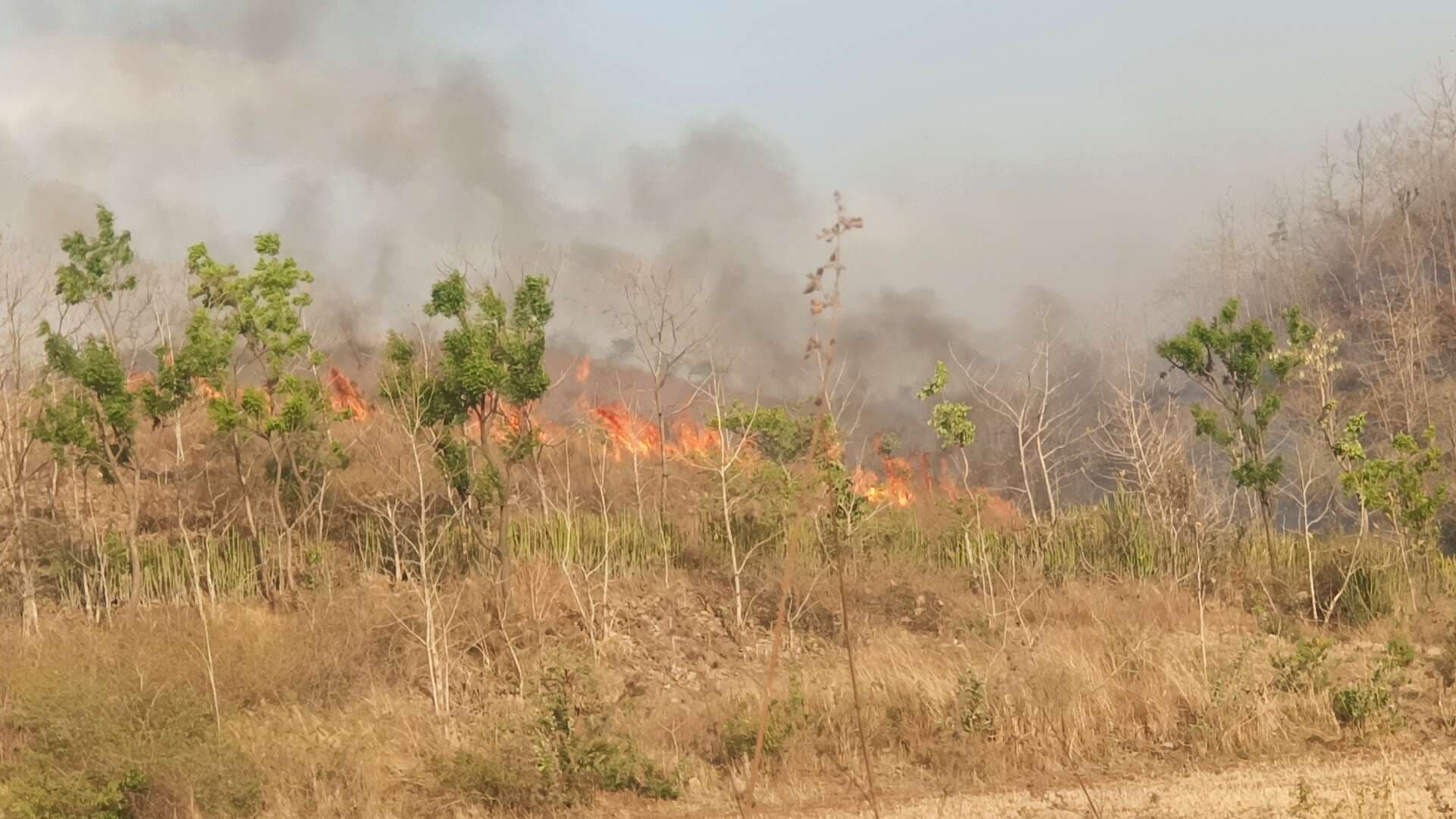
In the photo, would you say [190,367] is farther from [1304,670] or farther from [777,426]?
[1304,670]

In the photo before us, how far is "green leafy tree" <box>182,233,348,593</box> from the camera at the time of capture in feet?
57.8

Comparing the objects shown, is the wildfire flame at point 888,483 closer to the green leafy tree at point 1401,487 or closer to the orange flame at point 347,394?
the green leafy tree at point 1401,487

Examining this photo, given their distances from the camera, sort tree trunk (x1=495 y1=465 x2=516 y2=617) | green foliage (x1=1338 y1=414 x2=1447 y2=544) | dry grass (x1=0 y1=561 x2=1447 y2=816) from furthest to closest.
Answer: tree trunk (x1=495 y1=465 x2=516 y2=617) < green foliage (x1=1338 y1=414 x2=1447 y2=544) < dry grass (x1=0 y1=561 x2=1447 y2=816)

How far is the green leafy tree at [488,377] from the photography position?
16047mm

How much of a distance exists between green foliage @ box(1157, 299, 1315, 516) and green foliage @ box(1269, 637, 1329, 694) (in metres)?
6.14

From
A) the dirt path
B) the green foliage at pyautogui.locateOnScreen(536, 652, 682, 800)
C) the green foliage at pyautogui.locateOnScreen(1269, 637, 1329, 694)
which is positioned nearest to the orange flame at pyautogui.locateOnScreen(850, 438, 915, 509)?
the green foliage at pyautogui.locateOnScreen(1269, 637, 1329, 694)

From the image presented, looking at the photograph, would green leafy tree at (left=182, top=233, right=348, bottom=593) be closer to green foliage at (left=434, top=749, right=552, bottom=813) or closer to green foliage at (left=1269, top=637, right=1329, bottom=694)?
green foliage at (left=434, top=749, right=552, bottom=813)

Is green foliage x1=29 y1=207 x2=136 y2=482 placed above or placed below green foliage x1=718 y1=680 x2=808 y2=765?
above

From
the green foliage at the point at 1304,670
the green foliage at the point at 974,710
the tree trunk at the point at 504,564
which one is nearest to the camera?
the green foliage at the point at 974,710

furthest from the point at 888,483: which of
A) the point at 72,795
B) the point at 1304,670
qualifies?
the point at 72,795

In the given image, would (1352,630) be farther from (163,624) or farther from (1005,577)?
(163,624)

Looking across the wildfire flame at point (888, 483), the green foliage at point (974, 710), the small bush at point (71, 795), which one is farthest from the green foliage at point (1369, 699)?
the small bush at point (71, 795)

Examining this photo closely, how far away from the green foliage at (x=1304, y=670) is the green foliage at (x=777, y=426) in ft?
31.0

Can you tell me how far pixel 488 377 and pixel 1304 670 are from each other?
1055 centimetres
